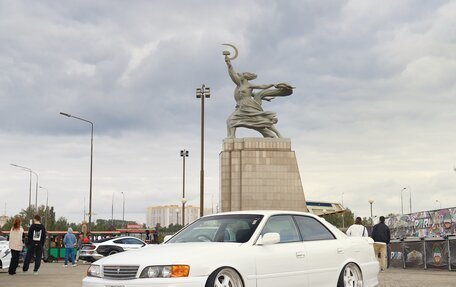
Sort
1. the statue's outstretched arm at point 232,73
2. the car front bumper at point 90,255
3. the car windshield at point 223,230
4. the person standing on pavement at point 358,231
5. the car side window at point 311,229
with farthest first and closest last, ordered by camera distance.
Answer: the statue's outstretched arm at point 232,73 → the car front bumper at point 90,255 → the person standing on pavement at point 358,231 → the car side window at point 311,229 → the car windshield at point 223,230

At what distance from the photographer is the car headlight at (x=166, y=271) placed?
7145 mm

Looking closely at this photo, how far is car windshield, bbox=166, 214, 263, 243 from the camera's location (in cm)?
832

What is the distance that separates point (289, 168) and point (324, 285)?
34758 millimetres

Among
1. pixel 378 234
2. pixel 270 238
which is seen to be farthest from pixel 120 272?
pixel 378 234

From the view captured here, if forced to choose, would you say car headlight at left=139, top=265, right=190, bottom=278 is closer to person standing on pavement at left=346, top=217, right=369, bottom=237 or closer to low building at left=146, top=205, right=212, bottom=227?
person standing on pavement at left=346, top=217, right=369, bottom=237

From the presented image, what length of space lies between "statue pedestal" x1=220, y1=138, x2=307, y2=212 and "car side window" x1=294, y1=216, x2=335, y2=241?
3318 centimetres

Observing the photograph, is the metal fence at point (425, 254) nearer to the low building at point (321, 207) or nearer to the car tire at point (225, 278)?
the car tire at point (225, 278)

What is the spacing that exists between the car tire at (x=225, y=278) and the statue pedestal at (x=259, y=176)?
115 ft

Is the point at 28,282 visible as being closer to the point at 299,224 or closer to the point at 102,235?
the point at 299,224

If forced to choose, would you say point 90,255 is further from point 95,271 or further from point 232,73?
point 232,73

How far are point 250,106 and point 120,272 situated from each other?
38.6 metres

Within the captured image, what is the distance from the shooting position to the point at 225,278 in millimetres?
7543

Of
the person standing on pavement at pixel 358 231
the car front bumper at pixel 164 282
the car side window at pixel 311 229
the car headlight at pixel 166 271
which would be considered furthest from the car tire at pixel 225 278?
the person standing on pavement at pixel 358 231

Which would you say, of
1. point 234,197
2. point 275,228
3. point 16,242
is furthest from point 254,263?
point 234,197
